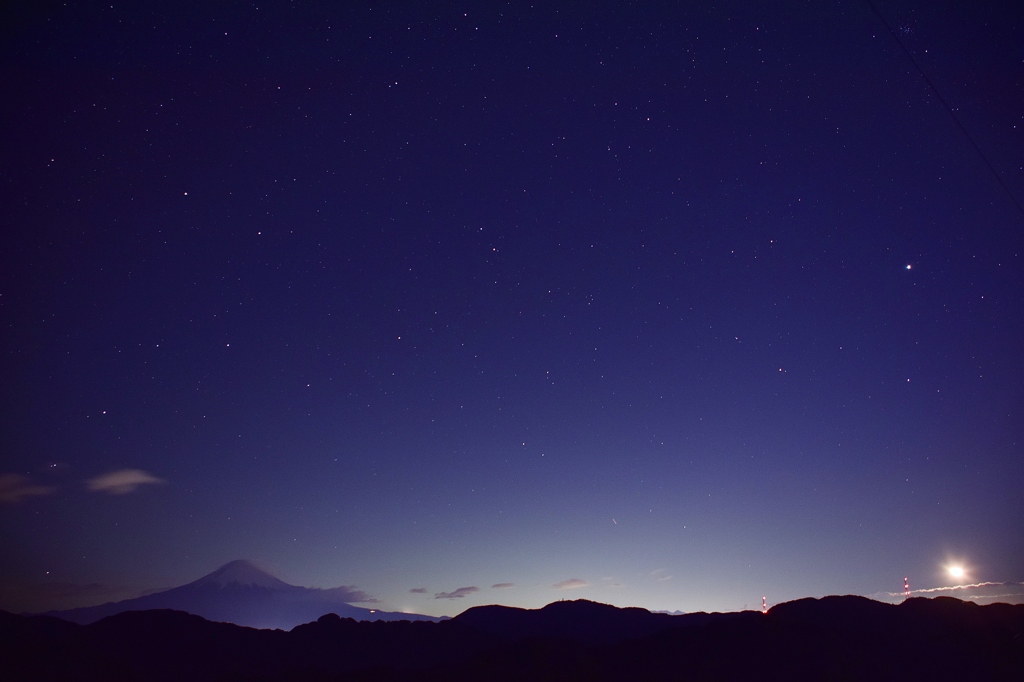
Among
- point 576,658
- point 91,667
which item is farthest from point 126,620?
point 576,658

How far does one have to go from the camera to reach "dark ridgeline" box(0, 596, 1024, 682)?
4638cm

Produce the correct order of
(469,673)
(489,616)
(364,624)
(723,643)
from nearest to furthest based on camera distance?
(469,673) → (723,643) → (364,624) → (489,616)

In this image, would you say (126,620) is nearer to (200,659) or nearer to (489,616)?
(200,659)

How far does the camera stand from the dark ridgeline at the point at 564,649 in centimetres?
4638

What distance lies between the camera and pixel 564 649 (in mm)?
51594

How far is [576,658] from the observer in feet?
163

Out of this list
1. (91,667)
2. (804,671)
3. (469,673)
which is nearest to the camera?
(804,671)

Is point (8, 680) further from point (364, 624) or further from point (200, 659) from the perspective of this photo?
point (364, 624)

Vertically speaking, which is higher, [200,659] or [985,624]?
[985,624]

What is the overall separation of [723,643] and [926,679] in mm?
15166

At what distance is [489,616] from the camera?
93.2m

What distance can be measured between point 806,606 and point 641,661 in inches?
1008

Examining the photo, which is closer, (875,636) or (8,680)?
(8,680)

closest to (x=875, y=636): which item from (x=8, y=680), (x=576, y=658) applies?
(x=576, y=658)
